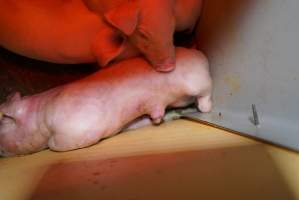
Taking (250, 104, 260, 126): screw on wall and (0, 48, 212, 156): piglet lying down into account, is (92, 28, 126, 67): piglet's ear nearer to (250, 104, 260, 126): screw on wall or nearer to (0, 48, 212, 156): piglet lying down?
(0, 48, 212, 156): piglet lying down

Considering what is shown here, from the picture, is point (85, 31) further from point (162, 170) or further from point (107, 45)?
point (162, 170)

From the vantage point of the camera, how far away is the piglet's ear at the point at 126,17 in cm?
67

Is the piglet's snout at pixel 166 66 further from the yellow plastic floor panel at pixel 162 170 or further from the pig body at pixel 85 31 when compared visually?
the yellow plastic floor panel at pixel 162 170

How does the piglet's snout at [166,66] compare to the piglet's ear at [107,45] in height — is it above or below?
below

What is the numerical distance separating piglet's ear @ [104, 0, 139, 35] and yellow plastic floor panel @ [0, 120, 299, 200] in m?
0.19

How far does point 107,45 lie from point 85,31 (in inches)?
1.8

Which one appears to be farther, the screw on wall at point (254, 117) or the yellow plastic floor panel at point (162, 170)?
the screw on wall at point (254, 117)

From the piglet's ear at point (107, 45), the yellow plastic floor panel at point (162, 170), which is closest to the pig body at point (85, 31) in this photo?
the piglet's ear at point (107, 45)

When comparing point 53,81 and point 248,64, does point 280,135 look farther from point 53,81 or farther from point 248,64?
point 53,81

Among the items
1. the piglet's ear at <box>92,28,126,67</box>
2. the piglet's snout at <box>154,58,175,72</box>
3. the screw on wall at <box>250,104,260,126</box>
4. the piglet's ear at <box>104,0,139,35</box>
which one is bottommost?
the screw on wall at <box>250,104,260,126</box>

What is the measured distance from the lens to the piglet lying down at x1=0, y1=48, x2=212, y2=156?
2.37 feet

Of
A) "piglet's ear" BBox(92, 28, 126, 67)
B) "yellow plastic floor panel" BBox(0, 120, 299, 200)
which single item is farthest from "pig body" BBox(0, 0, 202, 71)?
"yellow plastic floor panel" BBox(0, 120, 299, 200)

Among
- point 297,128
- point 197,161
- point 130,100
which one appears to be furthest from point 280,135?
point 130,100

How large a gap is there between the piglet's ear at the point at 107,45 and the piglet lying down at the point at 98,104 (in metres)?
0.02
